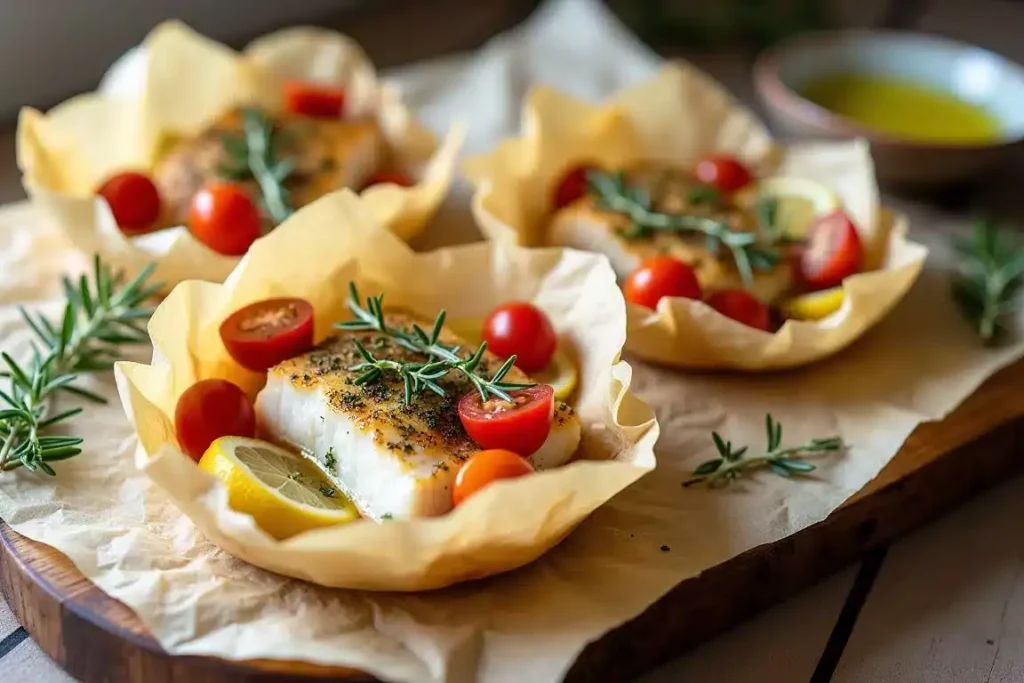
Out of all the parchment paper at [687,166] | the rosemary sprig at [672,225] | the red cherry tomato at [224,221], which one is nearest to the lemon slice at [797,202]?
the parchment paper at [687,166]

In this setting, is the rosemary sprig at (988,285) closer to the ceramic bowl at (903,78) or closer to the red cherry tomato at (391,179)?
the ceramic bowl at (903,78)

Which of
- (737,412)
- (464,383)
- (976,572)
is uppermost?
(464,383)

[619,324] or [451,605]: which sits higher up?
[619,324]

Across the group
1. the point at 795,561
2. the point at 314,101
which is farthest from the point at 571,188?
the point at 795,561

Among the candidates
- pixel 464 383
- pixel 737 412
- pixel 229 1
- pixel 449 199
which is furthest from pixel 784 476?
pixel 229 1

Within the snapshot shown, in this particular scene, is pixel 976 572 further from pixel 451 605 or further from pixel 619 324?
pixel 451 605

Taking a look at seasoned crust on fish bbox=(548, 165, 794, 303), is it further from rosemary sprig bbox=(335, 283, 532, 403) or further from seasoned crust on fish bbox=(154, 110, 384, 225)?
rosemary sprig bbox=(335, 283, 532, 403)
